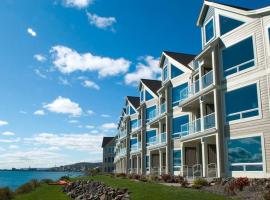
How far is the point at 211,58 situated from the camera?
86.5 ft

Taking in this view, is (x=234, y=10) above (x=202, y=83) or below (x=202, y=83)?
above

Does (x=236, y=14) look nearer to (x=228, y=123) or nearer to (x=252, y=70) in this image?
(x=252, y=70)

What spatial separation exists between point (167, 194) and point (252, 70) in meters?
9.24

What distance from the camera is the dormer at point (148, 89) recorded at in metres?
45.6

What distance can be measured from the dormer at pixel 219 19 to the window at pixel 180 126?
26.8 feet

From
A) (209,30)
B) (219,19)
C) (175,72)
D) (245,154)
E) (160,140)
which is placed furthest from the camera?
(160,140)

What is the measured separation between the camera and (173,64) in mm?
35906

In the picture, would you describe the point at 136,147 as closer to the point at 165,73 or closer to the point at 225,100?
the point at 165,73

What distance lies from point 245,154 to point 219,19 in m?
9.94

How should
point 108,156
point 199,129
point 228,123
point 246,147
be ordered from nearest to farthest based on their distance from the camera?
point 246,147 → point 228,123 → point 199,129 → point 108,156

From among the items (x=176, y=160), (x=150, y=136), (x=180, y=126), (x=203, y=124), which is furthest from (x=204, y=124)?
(x=150, y=136)

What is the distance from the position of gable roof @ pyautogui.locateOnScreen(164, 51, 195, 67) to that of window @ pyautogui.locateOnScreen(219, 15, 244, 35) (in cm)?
1029

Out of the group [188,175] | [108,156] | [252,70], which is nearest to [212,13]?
[252,70]

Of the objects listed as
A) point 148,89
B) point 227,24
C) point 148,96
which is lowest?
point 148,96
